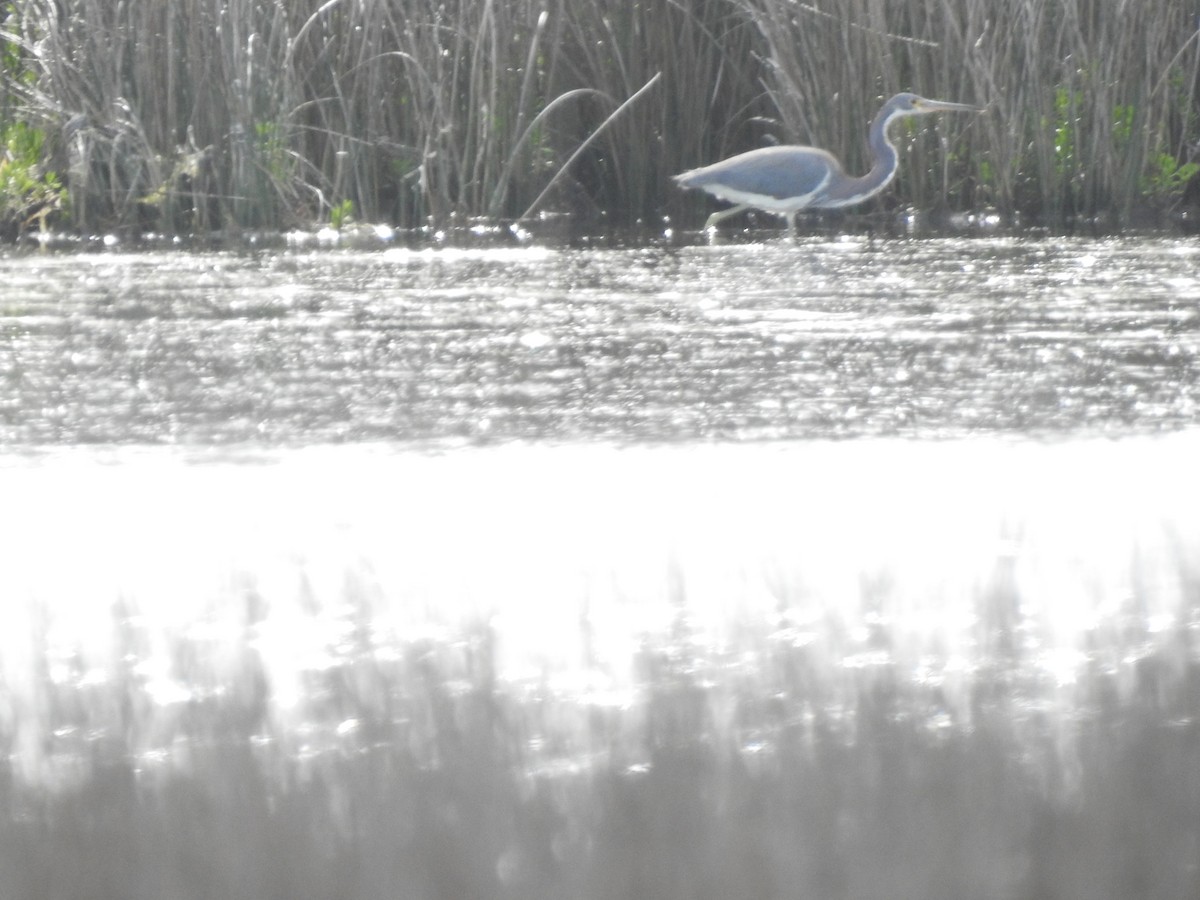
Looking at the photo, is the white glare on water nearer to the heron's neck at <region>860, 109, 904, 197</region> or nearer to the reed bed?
the reed bed

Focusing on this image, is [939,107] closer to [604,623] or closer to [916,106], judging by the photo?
[916,106]

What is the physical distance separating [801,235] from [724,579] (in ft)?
15.2

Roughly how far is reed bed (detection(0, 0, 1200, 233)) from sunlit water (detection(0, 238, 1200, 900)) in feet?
10.4

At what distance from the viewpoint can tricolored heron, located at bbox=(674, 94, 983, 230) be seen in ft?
21.2

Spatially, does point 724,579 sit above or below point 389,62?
below

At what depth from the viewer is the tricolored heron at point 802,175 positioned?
645cm

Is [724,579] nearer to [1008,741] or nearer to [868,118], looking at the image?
[1008,741]

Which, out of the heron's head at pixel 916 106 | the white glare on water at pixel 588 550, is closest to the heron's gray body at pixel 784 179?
the heron's head at pixel 916 106

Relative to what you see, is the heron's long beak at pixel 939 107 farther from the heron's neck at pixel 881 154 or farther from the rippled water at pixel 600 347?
the rippled water at pixel 600 347

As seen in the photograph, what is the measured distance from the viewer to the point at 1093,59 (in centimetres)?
666

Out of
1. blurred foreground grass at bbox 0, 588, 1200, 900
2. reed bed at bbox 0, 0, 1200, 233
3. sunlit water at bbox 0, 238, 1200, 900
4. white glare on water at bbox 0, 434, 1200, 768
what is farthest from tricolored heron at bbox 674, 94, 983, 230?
blurred foreground grass at bbox 0, 588, 1200, 900

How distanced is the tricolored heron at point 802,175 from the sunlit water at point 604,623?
3240 mm

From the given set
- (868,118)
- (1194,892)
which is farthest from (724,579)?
(868,118)

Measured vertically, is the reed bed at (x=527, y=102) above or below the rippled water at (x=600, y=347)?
above
